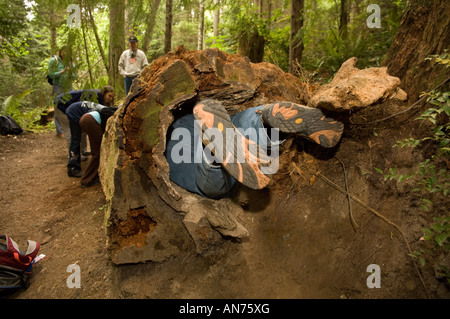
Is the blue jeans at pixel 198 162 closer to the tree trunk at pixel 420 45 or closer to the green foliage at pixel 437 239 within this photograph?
the green foliage at pixel 437 239

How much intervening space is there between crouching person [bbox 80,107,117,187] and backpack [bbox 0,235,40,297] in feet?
5.76

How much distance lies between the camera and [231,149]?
6.49 ft

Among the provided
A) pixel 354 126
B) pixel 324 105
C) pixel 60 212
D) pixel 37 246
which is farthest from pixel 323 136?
pixel 60 212

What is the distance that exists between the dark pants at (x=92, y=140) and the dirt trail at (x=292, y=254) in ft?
3.98

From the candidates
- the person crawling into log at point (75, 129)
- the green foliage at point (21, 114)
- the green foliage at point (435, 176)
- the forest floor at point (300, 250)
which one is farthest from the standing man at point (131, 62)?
the green foliage at point (435, 176)

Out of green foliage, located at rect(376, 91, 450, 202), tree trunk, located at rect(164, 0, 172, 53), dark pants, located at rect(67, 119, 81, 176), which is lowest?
dark pants, located at rect(67, 119, 81, 176)

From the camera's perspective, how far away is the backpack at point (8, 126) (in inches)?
268

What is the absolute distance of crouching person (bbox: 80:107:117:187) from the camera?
12.8 feet

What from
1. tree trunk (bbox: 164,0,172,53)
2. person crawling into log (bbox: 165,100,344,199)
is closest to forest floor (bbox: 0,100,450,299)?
person crawling into log (bbox: 165,100,344,199)

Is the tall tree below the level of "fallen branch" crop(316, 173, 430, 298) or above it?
above

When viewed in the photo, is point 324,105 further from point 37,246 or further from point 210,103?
point 37,246

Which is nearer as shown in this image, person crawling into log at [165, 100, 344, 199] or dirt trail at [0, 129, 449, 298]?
dirt trail at [0, 129, 449, 298]

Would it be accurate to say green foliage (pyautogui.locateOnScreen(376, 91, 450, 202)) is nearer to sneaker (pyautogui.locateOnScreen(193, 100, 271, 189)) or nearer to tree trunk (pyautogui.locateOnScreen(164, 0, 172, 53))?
sneaker (pyautogui.locateOnScreen(193, 100, 271, 189))

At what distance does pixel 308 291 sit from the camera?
1835mm
